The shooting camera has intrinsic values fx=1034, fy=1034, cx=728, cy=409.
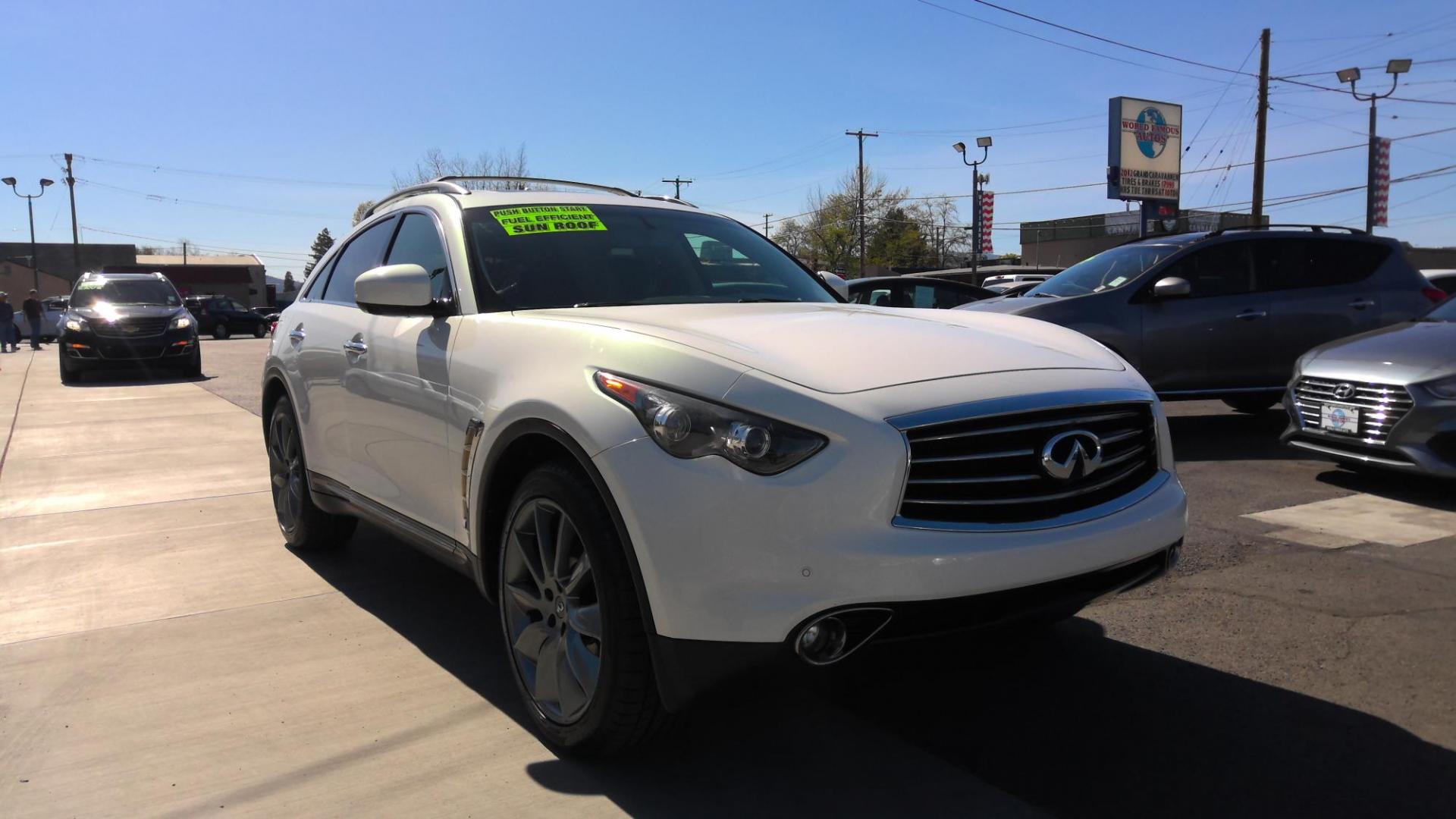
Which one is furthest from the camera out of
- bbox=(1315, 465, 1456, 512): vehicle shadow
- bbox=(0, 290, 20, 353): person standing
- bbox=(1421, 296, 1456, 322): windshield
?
bbox=(0, 290, 20, 353): person standing

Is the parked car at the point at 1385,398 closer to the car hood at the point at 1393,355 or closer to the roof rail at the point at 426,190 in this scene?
the car hood at the point at 1393,355

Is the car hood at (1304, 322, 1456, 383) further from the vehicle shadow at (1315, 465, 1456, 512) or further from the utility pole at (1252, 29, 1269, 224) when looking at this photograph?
the utility pole at (1252, 29, 1269, 224)

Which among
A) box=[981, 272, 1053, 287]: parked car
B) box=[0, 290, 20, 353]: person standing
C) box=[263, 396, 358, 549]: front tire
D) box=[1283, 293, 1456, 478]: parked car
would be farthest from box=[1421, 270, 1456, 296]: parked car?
box=[0, 290, 20, 353]: person standing

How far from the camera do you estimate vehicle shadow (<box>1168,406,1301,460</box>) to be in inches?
303

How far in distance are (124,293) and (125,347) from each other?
1.64 metres


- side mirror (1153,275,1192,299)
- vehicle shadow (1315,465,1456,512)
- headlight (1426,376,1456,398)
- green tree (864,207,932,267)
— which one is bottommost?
vehicle shadow (1315,465,1456,512)

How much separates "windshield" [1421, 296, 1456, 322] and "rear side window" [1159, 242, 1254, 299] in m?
1.57

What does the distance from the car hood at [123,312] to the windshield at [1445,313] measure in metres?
16.3

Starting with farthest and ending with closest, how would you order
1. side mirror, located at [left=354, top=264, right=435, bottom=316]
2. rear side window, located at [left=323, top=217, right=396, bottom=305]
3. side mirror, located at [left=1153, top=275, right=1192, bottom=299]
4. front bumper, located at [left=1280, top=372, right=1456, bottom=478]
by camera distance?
side mirror, located at [left=1153, top=275, right=1192, bottom=299], front bumper, located at [left=1280, top=372, right=1456, bottom=478], rear side window, located at [left=323, top=217, right=396, bottom=305], side mirror, located at [left=354, top=264, right=435, bottom=316]

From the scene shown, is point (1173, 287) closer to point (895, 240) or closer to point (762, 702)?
point (762, 702)

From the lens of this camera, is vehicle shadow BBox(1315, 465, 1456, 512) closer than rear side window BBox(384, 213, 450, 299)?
No

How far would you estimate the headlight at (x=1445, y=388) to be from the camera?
587cm

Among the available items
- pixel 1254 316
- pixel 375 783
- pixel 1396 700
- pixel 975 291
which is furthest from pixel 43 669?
pixel 975 291

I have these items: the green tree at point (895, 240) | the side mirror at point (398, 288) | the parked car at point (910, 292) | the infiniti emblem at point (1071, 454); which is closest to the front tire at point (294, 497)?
the side mirror at point (398, 288)
